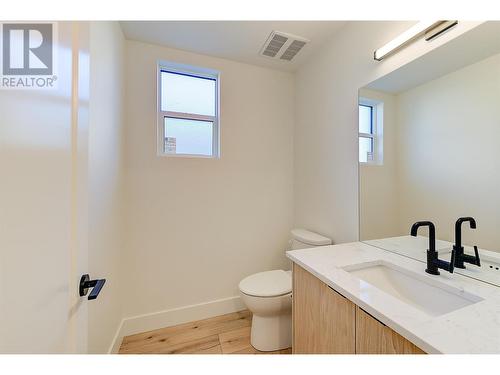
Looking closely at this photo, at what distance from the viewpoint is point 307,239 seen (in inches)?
70.4

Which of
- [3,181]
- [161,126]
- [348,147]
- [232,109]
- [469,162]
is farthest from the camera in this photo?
[232,109]

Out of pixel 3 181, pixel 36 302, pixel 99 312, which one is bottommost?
pixel 99 312

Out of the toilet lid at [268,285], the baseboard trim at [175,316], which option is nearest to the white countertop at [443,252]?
the toilet lid at [268,285]

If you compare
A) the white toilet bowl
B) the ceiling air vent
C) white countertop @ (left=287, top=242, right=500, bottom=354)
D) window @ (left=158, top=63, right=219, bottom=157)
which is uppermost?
the ceiling air vent

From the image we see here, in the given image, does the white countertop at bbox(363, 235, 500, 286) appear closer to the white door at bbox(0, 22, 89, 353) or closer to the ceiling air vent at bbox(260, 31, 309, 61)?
the white door at bbox(0, 22, 89, 353)

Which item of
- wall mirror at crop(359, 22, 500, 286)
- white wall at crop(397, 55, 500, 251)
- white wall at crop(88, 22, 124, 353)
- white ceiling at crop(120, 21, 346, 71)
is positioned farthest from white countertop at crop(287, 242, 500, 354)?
white ceiling at crop(120, 21, 346, 71)

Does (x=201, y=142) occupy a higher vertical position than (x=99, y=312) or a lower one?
higher

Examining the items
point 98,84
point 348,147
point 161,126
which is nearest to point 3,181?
point 98,84

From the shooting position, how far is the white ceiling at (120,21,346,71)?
1.57 metres

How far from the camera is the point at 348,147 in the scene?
5.26 ft

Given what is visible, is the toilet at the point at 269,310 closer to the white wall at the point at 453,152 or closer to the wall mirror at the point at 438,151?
the wall mirror at the point at 438,151

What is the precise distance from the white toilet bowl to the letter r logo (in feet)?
5.08
